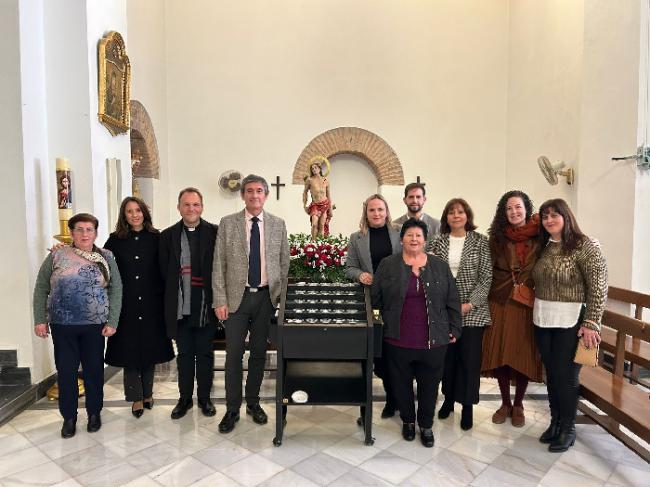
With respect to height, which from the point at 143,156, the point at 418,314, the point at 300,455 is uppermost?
the point at 143,156

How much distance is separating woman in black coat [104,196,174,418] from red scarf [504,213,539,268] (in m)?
2.29

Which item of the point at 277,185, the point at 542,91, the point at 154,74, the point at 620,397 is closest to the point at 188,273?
the point at 620,397

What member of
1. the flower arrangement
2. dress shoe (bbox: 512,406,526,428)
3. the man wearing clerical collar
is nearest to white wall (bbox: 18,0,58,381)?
the man wearing clerical collar

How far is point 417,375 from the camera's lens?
2824 millimetres

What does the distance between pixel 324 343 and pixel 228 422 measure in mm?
890

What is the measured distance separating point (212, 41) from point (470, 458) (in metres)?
6.85

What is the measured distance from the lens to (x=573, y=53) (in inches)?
219

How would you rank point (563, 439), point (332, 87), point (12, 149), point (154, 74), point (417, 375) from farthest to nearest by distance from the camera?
point (332, 87) → point (154, 74) → point (12, 149) → point (417, 375) → point (563, 439)

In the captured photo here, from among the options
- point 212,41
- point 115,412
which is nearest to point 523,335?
point 115,412

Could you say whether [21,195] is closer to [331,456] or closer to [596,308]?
[331,456]

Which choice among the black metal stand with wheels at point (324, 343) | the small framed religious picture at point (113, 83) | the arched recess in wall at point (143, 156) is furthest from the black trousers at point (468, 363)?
the arched recess in wall at point (143, 156)

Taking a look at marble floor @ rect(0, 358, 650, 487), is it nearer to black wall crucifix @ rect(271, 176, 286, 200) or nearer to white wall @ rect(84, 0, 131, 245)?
white wall @ rect(84, 0, 131, 245)

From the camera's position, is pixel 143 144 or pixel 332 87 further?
pixel 332 87

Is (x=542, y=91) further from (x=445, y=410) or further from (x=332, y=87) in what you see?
A: (x=445, y=410)
